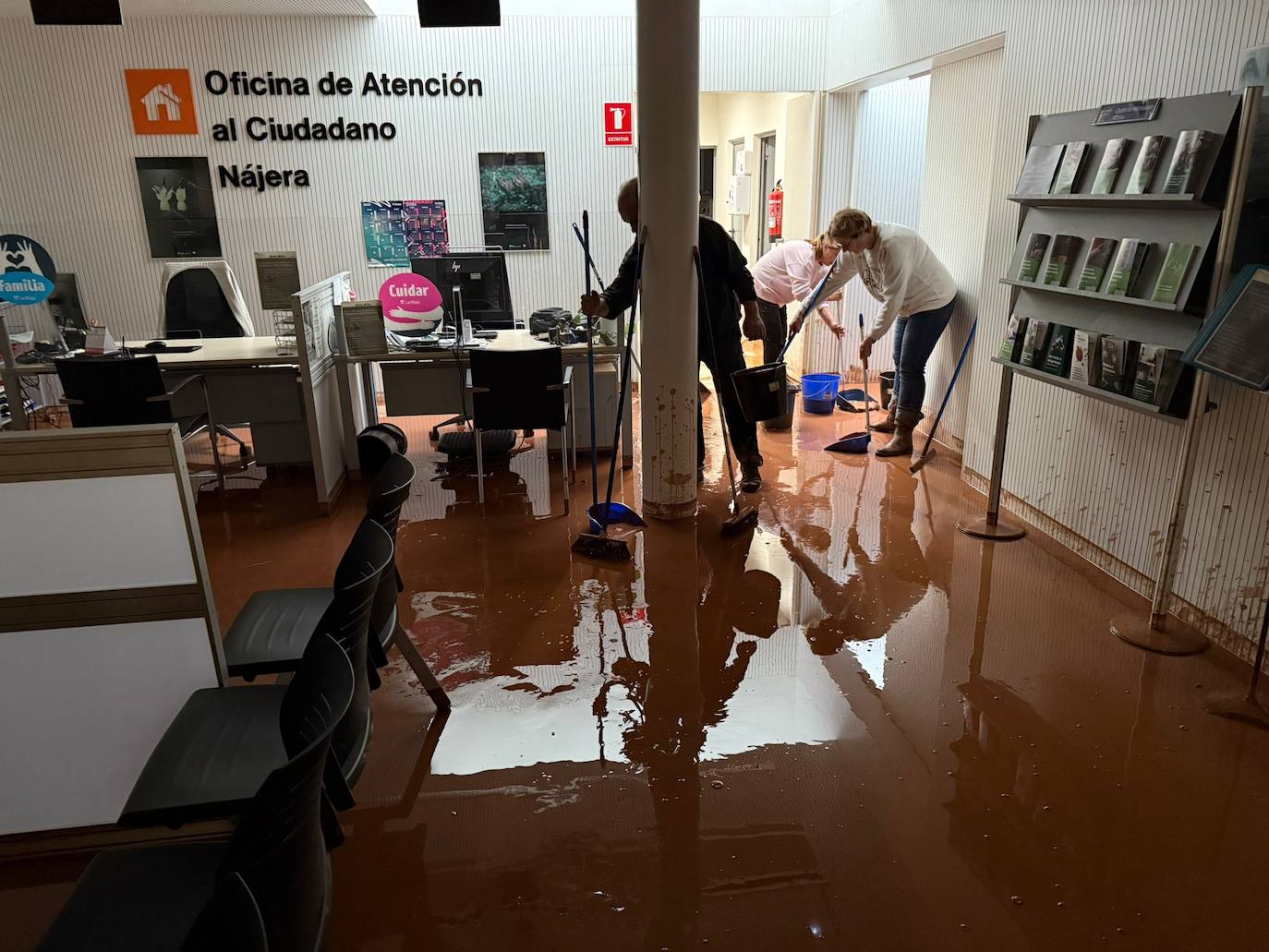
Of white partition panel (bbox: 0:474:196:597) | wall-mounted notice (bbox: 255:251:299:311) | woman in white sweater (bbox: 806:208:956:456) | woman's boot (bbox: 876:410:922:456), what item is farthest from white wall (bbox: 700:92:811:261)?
white partition panel (bbox: 0:474:196:597)

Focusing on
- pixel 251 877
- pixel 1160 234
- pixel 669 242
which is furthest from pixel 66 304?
pixel 1160 234

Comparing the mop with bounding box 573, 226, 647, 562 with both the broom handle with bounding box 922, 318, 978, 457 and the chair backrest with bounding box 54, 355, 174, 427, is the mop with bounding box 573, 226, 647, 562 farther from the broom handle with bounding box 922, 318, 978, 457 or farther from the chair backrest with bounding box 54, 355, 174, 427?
the chair backrest with bounding box 54, 355, 174, 427

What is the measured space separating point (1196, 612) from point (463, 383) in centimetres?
374

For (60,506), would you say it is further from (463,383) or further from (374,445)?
(463,383)

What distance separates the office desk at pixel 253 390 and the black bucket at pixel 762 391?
8.03ft

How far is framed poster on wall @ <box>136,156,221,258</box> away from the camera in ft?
22.8

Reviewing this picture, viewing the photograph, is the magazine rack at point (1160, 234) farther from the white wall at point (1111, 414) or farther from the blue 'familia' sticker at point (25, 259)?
the blue 'familia' sticker at point (25, 259)

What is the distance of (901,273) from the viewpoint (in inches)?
207

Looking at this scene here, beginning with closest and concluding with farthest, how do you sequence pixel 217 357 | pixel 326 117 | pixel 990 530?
pixel 990 530 < pixel 217 357 < pixel 326 117

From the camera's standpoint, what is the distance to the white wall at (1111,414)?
10.3 feet

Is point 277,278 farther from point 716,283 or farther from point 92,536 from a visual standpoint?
point 92,536

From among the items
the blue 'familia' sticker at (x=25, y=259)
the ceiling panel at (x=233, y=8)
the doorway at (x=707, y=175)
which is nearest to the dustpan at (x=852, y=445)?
the ceiling panel at (x=233, y=8)

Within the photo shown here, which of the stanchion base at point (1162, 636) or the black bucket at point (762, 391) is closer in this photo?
the stanchion base at point (1162, 636)

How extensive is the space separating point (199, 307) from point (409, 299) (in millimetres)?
1591
